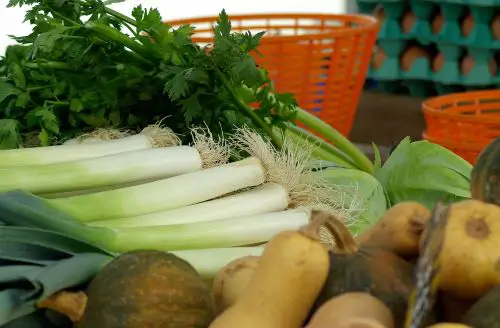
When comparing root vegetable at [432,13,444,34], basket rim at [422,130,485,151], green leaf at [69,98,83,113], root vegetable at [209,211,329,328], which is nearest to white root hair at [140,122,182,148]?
green leaf at [69,98,83,113]

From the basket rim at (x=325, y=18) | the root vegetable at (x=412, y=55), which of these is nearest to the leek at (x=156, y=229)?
the basket rim at (x=325, y=18)

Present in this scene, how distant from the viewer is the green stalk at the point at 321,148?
147 centimetres

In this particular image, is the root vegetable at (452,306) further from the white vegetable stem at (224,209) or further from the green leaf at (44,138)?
the green leaf at (44,138)

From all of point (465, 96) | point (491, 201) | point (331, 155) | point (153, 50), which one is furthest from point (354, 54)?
point (491, 201)

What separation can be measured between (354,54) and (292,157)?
833mm

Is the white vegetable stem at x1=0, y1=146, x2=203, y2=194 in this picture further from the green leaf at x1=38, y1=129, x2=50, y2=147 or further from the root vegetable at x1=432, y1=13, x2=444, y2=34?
the root vegetable at x1=432, y1=13, x2=444, y2=34

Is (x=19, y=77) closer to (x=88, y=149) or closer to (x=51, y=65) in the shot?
(x=51, y=65)

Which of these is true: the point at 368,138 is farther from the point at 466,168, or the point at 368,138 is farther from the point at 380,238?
the point at 380,238

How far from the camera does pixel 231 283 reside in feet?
2.44

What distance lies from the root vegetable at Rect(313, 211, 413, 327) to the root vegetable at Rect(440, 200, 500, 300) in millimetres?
37

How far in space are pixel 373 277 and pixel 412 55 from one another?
2667 millimetres

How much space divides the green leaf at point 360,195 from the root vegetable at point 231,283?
0.43 metres

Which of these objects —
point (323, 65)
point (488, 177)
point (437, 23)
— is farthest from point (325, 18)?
point (488, 177)

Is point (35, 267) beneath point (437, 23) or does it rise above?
above
